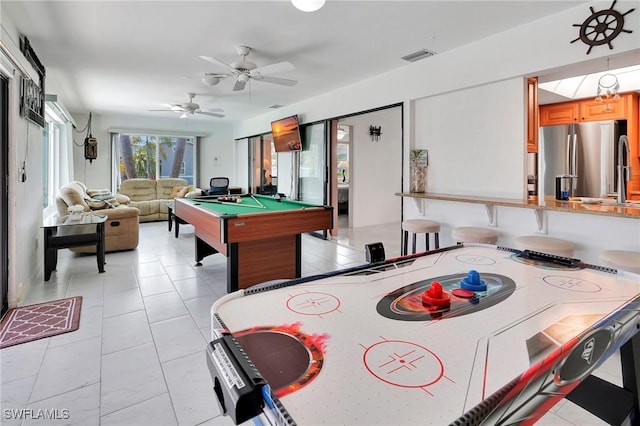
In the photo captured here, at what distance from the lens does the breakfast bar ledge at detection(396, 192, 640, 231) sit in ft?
8.35

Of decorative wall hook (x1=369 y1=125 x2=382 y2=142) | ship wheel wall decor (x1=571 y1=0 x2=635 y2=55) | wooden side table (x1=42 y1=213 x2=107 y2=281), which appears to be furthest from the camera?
decorative wall hook (x1=369 y1=125 x2=382 y2=142)

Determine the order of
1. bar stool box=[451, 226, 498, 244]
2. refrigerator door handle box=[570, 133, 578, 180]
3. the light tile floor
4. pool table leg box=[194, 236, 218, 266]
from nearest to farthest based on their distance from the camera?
the light tile floor → bar stool box=[451, 226, 498, 244] → pool table leg box=[194, 236, 218, 266] → refrigerator door handle box=[570, 133, 578, 180]

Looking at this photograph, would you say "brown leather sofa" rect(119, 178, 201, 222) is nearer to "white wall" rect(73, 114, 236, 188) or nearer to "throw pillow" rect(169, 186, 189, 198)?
"throw pillow" rect(169, 186, 189, 198)

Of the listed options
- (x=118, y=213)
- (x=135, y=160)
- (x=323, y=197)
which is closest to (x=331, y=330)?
(x=118, y=213)

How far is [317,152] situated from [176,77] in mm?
2749

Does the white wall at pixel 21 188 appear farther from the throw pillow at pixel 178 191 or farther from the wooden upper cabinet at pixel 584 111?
the wooden upper cabinet at pixel 584 111

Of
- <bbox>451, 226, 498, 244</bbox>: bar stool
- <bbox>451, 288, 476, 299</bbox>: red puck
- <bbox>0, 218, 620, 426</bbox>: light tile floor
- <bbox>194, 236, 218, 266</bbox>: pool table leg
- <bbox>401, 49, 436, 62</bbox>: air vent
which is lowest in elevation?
<bbox>0, 218, 620, 426</bbox>: light tile floor

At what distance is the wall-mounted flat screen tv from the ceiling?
1.68 meters

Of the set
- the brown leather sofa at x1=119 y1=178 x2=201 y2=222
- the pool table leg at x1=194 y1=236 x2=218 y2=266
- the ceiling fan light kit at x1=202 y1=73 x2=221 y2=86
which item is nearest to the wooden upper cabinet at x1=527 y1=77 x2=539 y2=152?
the ceiling fan light kit at x1=202 y1=73 x2=221 y2=86

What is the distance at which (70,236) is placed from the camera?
3.94m

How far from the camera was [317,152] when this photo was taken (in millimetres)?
6648

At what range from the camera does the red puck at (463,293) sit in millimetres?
1371

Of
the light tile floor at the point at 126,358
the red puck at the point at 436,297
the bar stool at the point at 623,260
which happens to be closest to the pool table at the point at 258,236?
the light tile floor at the point at 126,358

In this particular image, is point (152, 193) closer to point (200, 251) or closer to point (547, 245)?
point (200, 251)
